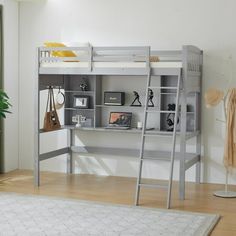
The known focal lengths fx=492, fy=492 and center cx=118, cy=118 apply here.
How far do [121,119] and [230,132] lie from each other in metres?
1.63

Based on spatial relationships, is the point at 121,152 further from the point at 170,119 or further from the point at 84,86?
the point at 84,86

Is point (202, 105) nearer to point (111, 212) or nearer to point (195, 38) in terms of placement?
point (195, 38)

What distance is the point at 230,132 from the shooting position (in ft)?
19.6

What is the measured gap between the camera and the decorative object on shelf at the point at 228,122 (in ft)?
19.4

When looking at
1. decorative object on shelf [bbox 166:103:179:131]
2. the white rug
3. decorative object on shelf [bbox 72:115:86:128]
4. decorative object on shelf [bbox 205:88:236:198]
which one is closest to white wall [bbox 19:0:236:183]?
decorative object on shelf [bbox 72:115:86:128]

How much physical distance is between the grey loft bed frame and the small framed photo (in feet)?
0.67

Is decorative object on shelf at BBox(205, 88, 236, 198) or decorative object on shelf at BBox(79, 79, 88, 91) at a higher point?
decorative object on shelf at BBox(79, 79, 88, 91)

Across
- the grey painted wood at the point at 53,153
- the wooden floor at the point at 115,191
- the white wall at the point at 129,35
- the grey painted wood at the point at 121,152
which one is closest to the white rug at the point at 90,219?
the wooden floor at the point at 115,191

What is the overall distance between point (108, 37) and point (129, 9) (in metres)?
0.49

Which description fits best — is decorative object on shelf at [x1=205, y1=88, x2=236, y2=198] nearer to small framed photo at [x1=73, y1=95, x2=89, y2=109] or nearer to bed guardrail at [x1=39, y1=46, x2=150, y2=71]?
bed guardrail at [x1=39, y1=46, x2=150, y2=71]

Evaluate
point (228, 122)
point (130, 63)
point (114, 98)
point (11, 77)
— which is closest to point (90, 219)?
point (130, 63)

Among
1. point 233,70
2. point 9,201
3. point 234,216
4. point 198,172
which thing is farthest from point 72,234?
point 233,70

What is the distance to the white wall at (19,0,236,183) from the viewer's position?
6.52 meters

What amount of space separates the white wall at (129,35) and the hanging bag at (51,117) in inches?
13.6
